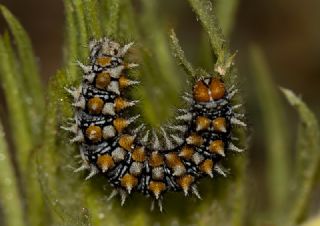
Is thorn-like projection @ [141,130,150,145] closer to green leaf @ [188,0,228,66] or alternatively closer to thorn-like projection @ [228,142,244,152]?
thorn-like projection @ [228,142,244,152]

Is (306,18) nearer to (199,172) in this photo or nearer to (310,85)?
(310,85)

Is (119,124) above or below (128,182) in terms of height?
above

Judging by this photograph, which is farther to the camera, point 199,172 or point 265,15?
point 265,15

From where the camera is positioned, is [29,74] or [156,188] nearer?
[156,188]

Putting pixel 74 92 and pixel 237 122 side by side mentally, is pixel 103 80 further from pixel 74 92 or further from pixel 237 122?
pixel 237 122

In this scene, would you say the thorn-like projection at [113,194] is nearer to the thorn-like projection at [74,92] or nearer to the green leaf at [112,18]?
the thorn-like projection at [74,92]

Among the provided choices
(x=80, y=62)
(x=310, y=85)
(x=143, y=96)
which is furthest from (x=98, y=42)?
(x=310, y=85)

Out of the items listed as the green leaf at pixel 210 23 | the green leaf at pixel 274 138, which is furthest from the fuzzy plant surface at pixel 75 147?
the green leaf at pixel 274 138

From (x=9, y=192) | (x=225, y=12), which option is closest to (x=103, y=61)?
(x=9, y=192)
